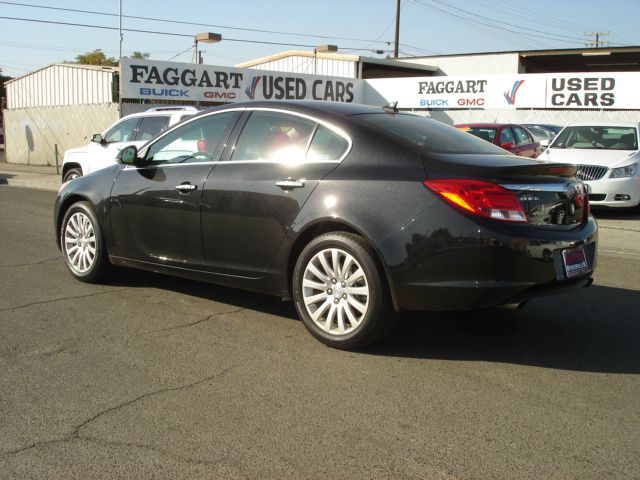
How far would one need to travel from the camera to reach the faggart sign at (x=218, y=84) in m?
23.0

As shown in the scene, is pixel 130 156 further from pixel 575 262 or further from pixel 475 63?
pixel 475 63

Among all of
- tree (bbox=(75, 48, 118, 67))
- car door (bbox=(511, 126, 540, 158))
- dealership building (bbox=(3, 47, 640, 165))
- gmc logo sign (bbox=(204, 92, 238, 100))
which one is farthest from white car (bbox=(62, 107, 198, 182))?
tree (bbox=(75, 48, 118, 67))

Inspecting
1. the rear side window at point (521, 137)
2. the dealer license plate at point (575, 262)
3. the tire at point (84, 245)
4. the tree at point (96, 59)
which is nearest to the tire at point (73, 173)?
the tire at point (84, 245)

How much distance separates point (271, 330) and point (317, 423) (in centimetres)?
165

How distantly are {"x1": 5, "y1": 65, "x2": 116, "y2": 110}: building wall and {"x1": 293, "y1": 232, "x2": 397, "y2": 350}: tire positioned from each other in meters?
20.7

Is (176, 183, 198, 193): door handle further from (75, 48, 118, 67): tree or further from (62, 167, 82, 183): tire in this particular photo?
(75, 48, 118, 67): tree

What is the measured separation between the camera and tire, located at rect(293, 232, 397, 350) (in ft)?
14.7

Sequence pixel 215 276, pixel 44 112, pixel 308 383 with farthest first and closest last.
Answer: pixel 44 112 < pixel 215 276 < pixel 308 383

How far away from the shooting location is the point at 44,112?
1081 inches

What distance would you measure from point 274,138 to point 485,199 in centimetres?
174

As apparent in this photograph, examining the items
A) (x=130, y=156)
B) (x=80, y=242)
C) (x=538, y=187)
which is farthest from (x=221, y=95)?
(x=538, y=187)

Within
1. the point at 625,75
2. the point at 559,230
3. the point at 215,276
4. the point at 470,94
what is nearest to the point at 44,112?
the point at 470,94

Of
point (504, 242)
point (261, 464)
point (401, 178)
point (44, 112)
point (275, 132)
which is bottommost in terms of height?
point (261, 464)

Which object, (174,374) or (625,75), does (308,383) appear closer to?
(174,374)
